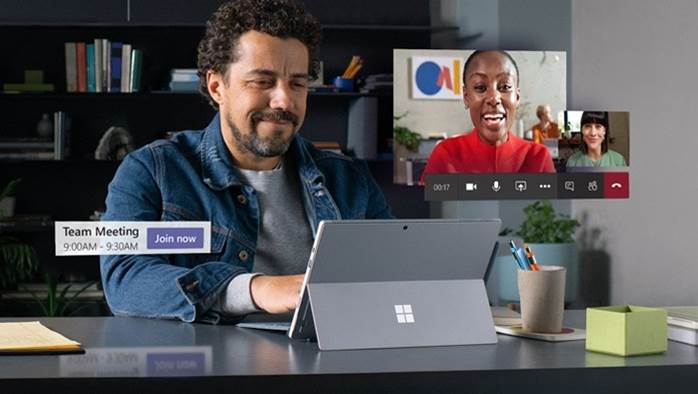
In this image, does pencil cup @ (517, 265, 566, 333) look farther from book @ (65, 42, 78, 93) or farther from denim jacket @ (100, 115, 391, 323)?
book @ (65, 42, 78, 93)

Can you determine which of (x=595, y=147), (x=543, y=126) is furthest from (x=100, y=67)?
→ (x=595, y=147)

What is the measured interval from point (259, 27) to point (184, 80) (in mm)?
866

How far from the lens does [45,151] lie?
10.1 ft

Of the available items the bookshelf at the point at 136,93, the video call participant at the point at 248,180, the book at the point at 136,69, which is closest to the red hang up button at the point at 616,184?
the bookshelf at the point at 136,93

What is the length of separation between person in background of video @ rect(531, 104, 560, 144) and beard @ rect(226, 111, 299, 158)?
73 cm

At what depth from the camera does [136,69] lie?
10.1 ft

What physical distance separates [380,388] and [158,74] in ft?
6.58

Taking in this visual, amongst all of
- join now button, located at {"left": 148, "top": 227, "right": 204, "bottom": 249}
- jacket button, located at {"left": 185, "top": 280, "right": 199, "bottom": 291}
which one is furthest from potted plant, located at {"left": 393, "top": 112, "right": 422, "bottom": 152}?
jacket button, located at {"left": 185, "top": 280, "right": 199, "bottom": 291}

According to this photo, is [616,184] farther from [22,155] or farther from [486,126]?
[22,155]

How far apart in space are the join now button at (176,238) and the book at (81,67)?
1.04m

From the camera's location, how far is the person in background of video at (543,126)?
8.86 ft

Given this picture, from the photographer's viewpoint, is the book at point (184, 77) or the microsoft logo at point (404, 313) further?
the book at point (184, 77)

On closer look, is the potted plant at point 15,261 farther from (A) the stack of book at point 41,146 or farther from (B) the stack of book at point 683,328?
(B) the stack of book at point 683,328

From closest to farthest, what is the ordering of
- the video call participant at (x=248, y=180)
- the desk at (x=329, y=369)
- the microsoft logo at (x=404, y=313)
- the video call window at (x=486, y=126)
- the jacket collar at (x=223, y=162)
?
the desk at (x=329, y=369), the microsoft logo at (x=404, y=313), the video call participant at (x=248, y=180), the jacket collar at (x=223, y=162), the video call window at (x=486, y=126)
